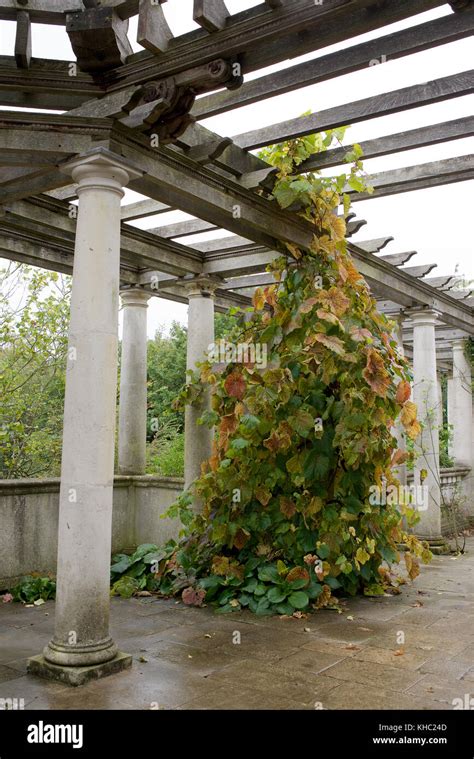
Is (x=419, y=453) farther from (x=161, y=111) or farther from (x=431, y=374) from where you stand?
(x=161, y=111)

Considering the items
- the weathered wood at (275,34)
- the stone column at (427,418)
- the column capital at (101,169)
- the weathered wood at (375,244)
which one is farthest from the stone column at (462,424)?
the weathered wood at (275,34)

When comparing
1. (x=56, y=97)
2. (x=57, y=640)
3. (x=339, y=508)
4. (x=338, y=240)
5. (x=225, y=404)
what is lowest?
(x=57, y=640)

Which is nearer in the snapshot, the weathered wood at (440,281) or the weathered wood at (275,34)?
the weathered wood at (275,34)

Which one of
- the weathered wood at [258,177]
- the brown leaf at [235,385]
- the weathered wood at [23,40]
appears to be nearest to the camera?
the weathered wood at [23,40]

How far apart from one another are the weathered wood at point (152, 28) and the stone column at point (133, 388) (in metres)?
5.27

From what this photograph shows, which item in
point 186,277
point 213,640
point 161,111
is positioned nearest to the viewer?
point 161,111

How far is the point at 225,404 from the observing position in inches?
282

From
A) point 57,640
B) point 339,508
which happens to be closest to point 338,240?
point 339,508

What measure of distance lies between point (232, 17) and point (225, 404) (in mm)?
3903

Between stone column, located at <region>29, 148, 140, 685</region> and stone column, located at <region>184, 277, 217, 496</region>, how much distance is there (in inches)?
127

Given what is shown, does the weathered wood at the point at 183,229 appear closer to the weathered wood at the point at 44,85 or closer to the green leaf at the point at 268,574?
the weathered wood at the point at 44,85

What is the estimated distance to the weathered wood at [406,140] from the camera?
5.40 metres

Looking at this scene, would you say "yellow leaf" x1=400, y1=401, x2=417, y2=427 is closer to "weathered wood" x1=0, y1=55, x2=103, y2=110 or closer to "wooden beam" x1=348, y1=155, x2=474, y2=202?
"wooden beam" x1=348, y1=155, x2=474, y2=202

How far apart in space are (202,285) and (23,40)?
4.24m
